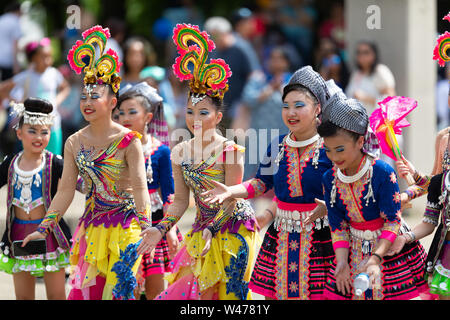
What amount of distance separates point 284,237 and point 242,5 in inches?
379

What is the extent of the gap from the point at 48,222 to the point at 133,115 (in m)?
1.06

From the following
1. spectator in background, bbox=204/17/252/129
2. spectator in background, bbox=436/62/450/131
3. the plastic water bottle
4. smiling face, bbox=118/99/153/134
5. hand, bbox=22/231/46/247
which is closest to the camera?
the plastic water bottle

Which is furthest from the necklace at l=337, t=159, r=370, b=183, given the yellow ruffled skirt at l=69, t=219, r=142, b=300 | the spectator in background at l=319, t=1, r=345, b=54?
the spectator in background at l=319, t=1, r=345, b=54

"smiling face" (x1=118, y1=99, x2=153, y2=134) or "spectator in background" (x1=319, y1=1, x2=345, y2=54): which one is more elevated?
"spectator in background" (x1=319, y1=1, x2=345, y2=54)

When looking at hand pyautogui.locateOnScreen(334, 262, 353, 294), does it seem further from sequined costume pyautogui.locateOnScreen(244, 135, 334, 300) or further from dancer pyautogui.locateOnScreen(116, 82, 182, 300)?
dancer pyautogui.locateOnScreen(116, 82, 182, 300)

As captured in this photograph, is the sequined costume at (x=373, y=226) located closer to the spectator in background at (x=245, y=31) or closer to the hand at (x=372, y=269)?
the hand at (x=372, y=269)

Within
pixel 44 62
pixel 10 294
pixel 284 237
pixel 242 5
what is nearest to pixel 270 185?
pixel 284 237

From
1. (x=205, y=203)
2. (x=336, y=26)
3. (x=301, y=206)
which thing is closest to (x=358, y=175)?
(x=301, y=206)

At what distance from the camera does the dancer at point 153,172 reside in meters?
5.79

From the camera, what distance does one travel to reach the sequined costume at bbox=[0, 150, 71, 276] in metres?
5.66

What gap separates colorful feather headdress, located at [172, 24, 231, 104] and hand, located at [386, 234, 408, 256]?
1477 millimetres

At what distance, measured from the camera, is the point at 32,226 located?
18.7 ft
